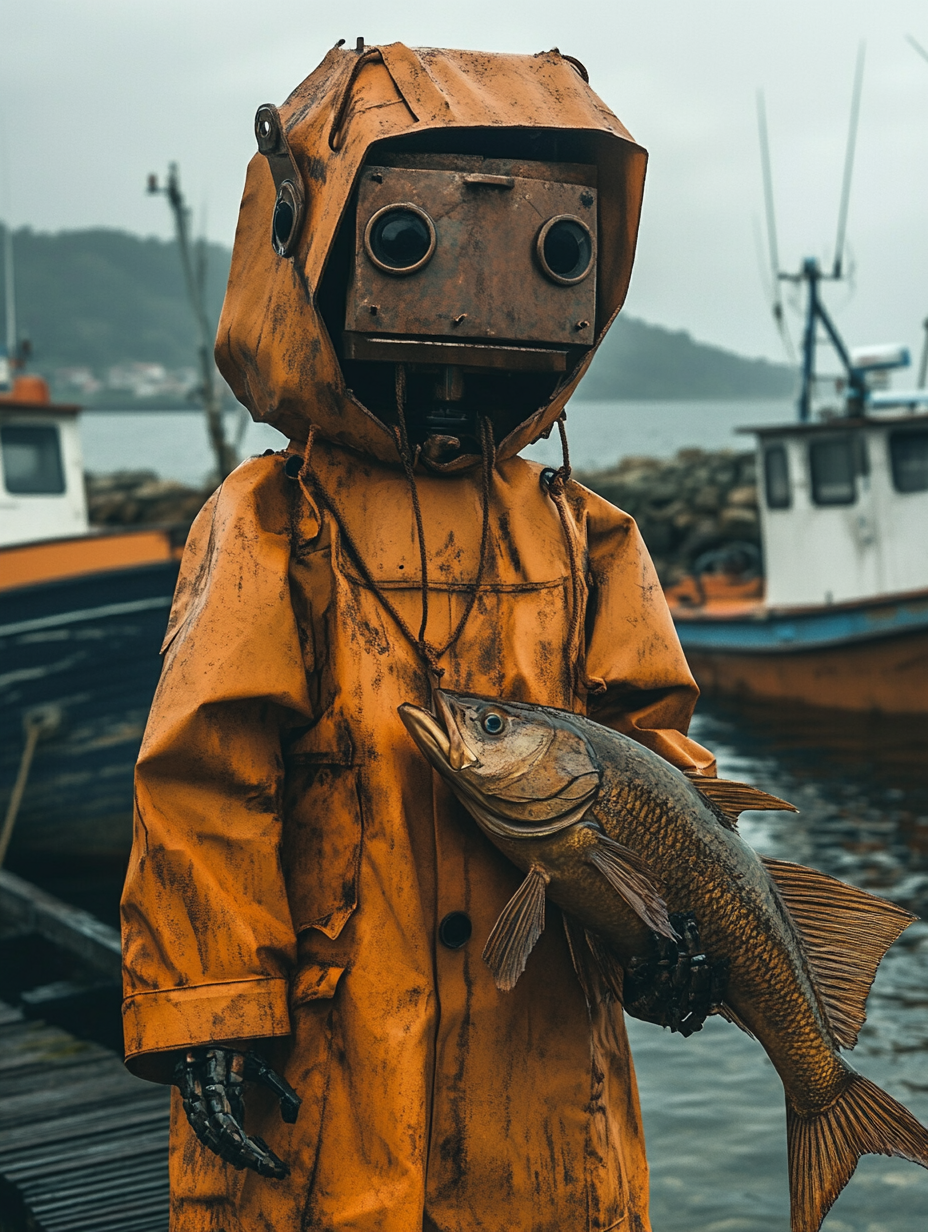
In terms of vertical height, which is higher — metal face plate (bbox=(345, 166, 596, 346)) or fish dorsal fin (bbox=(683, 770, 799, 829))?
metal face plate (bbox=(345, 166, 596, 346))

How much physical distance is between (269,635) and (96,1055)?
395 cm

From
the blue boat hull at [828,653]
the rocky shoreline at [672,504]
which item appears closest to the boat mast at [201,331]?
the rocky shoreline at [672,504]

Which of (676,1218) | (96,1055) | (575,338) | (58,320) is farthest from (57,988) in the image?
(58,320)

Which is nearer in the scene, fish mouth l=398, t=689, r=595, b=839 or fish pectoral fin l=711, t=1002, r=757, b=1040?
fish mouth l=398, t=689, r=595, b=839

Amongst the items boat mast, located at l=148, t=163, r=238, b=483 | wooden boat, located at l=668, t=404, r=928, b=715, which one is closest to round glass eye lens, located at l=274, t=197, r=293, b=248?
wooden boat, located at l=668, t=404, r=928, b=715

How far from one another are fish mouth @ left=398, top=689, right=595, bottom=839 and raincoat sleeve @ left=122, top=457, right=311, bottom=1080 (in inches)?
8.5

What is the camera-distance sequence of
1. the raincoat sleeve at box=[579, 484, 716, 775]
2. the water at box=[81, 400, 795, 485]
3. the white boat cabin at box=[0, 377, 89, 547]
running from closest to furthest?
the raincoat sleeve at box=[579, 484, 716, 775] → the white boat cabin at box=[0, 377, 89, 547] → the water at box=[81, 400, 795, 485]

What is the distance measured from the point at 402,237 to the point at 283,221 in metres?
0.24

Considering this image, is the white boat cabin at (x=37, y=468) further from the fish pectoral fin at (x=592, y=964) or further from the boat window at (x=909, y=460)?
the fish pectoral fin at (x=592, y=964)

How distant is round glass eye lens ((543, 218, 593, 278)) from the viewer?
241 cm

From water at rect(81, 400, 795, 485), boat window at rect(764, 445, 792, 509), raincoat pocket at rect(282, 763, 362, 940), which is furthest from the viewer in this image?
water at rect(81, 400, 795, 485)

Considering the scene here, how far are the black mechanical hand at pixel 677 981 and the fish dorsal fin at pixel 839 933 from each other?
0.24 meters

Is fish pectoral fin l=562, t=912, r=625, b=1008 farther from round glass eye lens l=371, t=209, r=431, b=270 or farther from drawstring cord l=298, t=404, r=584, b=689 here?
round glass eye lens l=371, t=209, r=431, b=270

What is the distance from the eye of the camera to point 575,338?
2449mm
